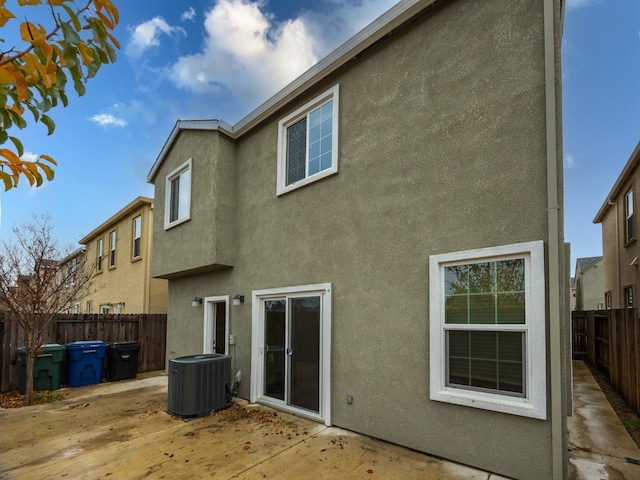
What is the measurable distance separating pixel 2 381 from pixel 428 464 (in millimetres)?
9711

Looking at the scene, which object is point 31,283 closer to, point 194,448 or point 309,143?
point 194,448

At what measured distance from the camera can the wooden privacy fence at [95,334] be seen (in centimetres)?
890

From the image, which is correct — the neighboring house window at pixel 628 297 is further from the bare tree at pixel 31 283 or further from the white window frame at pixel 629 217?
the bare tree at pixel 31 283

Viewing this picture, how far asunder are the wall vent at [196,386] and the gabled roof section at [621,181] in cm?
1409

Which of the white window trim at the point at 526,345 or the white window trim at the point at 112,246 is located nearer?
the white window trim at the point at 526,345

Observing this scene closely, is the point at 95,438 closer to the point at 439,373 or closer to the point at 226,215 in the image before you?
the point at 226,215

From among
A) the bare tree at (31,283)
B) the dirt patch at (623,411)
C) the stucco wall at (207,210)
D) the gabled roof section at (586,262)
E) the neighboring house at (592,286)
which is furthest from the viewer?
the gabled roof section at (586,262)

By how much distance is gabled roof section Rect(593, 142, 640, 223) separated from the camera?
12221mm

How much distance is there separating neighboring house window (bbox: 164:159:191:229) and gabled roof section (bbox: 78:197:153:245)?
469 centimetres

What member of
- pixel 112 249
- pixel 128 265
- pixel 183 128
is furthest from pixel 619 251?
pixel 112 249

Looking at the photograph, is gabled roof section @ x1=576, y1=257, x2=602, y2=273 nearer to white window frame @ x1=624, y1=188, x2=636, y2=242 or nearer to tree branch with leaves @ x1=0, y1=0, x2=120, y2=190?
white window frame @ x1=624, y1=188, x2=636, y2=242

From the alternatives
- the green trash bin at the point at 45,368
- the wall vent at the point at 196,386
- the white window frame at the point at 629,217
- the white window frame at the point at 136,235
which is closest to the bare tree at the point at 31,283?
the green trash bin at the point at 45,368

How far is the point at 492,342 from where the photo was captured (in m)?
4.45

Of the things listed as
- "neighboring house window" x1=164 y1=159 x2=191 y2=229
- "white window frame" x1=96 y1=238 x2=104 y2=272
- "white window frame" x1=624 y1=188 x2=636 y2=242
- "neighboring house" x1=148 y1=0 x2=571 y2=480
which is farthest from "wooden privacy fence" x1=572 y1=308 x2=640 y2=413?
"white window frame" x1=96 y1=238 x2=104 y2=272
